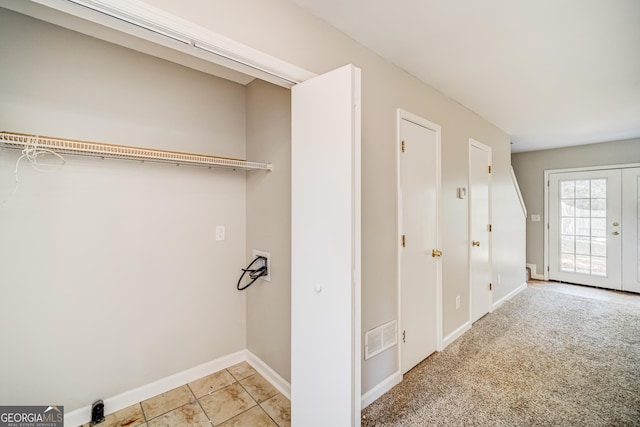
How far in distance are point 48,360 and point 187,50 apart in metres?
2.07

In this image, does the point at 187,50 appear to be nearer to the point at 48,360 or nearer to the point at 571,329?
the point at 48,360

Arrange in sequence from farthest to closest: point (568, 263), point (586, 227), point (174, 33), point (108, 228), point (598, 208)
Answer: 1. point (568, 263)
2. point (586, 227)
3. point (598, 208)
4. point (108, 228)
5. point (174, 33)

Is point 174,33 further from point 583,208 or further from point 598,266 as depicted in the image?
point 598,266

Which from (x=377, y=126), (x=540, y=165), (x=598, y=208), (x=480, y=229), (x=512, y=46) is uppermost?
(x=512, y=46)

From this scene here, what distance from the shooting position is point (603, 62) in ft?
7.01

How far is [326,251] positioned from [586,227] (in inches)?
234

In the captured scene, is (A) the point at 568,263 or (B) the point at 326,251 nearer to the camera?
(B) the point at 326,251

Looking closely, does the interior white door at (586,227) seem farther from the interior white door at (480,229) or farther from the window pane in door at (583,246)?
the interior white door at (480,229)

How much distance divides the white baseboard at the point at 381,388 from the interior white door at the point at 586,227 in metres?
5.01

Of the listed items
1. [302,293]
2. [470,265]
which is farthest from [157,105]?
[470,265]

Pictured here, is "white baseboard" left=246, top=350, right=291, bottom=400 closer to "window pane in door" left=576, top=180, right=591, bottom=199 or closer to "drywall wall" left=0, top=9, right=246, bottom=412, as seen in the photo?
"drywall wall" left=0, top=9, right=246, bottom=412

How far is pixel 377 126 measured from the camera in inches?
77.9

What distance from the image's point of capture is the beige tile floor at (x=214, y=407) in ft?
5.74

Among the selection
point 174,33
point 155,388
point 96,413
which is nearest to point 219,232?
point 155,388
